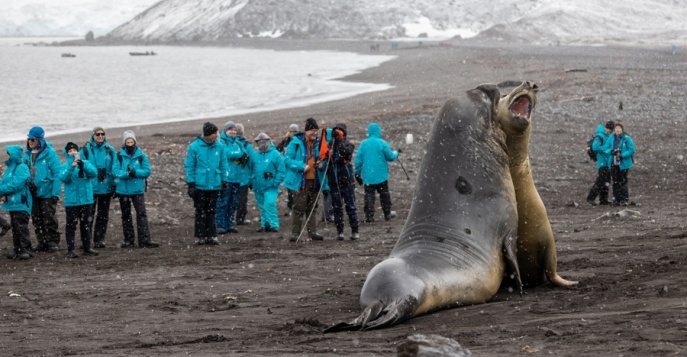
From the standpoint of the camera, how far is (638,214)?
15.1 metres

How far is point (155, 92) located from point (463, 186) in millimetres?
57228

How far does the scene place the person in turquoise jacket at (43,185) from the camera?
572 inches

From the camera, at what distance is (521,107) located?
985cm

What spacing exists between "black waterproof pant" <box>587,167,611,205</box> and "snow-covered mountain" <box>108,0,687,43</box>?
378ft

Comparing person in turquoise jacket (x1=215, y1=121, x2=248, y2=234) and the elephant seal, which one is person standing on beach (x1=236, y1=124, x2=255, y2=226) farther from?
the elephant seal

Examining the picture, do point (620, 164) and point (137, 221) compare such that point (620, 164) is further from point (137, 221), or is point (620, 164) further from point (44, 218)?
point (44, 218)

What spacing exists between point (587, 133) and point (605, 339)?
20835 mm

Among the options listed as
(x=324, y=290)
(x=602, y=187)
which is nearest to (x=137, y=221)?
(x=324, y=290)

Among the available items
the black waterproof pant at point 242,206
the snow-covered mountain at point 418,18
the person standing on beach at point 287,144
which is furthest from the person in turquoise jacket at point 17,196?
the snow-covered mountain at point 418,18

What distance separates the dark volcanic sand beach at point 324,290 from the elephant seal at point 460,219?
284 millimetres

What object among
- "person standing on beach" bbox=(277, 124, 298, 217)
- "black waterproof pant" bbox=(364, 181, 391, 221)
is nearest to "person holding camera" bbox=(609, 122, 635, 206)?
"black waterproof pant" bbox=(364, 181, 391, 221)

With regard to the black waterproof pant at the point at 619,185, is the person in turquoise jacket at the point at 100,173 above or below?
above

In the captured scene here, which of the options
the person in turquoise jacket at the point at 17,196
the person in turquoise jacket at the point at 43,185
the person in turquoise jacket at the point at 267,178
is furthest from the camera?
the person in turquoise jacket at the point at 267,178

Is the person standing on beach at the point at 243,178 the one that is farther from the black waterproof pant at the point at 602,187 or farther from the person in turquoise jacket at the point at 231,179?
the black waterproof pant at the point at 602,187
